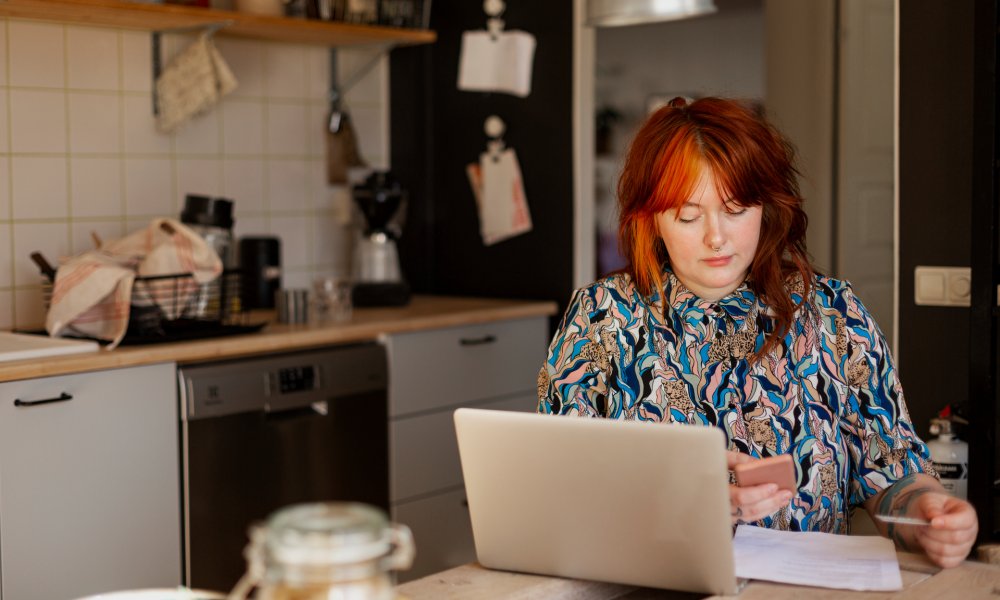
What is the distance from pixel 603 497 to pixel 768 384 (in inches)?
22.1

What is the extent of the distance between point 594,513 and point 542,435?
116mm

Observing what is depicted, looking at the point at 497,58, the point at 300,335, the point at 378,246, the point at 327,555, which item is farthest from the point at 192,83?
the point at 327,555

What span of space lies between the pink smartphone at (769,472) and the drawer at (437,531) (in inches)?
74.2

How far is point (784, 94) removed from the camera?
10.5 feet

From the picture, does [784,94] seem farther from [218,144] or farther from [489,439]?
[489,439]

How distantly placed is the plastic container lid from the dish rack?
7.1 inches

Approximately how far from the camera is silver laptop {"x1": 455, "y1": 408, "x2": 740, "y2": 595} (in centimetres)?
126

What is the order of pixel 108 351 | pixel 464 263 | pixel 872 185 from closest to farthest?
pixel 108 351 → pixel 872 185 → pixel 464 263

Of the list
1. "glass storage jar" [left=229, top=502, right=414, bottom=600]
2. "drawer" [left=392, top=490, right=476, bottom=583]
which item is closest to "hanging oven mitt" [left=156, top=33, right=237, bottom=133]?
"drawer" [left=392, top=490, right=476, bottom=583]

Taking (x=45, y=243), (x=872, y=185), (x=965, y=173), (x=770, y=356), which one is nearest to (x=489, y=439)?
(x=770, y=356)

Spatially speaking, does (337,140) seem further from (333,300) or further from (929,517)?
(929,517)

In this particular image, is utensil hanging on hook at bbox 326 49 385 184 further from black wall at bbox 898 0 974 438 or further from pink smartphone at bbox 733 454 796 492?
pink smartphone at bbox 733 454 796 492

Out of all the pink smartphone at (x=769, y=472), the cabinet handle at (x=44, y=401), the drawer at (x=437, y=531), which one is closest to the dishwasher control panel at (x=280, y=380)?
the cabinet handle at (x=44, y=401)

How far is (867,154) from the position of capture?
9.86ft
